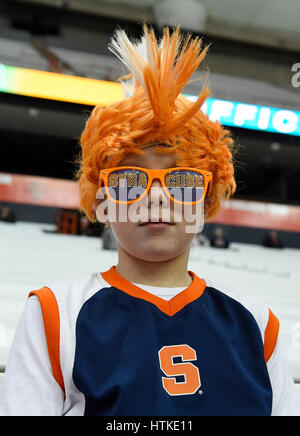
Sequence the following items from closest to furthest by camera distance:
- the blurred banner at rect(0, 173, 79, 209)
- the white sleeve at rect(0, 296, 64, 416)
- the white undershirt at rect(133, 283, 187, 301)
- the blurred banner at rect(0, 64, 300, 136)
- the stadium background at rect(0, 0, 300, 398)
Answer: the white sleeve at rect(0, 296, 64, 416) < the white undershirt at rect(133, 283, 187, 301) < the stadium background at rect(0, 0, 300, 398) < the blurred banner at rect(0, 64, 300, 136) < the blurred banner at rect(0, 173, 79, 209)

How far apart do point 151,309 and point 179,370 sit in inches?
4.4

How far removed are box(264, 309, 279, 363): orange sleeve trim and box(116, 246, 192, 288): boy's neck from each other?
0.61ft

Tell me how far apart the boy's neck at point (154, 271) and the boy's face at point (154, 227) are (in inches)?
0.9

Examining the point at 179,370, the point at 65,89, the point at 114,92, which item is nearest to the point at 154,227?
the point at 179,370

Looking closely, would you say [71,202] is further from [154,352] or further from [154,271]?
[154,352]

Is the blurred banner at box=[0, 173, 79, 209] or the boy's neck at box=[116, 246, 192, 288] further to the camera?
the blurred banner at box=[0, 173, 79, 209]

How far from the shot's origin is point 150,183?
0.69 m

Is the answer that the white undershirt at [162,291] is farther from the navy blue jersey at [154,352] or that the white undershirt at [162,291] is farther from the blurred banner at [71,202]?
the blurred banner at [71,202]

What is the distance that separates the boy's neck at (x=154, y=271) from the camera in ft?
2.48

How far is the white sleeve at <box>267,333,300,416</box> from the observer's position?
0.72 metres

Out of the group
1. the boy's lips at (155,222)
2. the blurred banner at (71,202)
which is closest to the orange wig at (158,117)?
the boy's lips at (155,222)

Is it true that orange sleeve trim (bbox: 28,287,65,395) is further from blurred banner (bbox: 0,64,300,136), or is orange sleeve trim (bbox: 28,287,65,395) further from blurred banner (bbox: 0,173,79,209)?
blurred banner (bbox: 0,173,79,209)

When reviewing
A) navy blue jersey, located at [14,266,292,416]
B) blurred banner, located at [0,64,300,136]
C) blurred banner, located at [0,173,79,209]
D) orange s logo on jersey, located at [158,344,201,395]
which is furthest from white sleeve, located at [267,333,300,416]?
blurred banner, located at [0,173,79,209]
